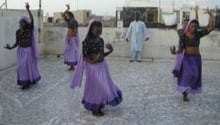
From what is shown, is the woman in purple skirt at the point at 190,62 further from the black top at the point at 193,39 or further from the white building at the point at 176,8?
the white building at the point at 176,8

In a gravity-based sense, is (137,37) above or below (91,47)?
below

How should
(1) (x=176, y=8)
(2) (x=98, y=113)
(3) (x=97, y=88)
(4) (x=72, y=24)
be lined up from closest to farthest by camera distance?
(3) (x=97, y=88), (2) (x=98, y=113), (4) (x=72, y=24), (1) (x=176, y=8)

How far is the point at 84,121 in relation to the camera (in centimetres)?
640

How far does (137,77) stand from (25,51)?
298 centimetres

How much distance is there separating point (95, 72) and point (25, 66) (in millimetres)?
2410

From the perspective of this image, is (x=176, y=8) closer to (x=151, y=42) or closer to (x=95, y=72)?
(x=151, y=42)

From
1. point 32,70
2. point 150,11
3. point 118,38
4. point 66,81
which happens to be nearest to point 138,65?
point 118,38

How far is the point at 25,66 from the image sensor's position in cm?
856

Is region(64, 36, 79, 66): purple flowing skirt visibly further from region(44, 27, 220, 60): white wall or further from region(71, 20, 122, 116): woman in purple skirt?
region(71, 20, 122, 116): woman in purple skirt

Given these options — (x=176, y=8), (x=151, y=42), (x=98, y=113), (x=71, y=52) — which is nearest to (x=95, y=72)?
(x=98, y=113)

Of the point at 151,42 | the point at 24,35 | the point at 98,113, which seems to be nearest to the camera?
Result: the point at 98,113

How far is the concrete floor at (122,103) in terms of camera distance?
650 cm

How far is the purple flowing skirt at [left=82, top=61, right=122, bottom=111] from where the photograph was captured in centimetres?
659

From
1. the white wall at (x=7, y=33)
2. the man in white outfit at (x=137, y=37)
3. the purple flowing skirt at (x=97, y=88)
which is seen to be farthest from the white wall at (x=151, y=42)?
the purple flowing skirt at (x=97, y=88)
